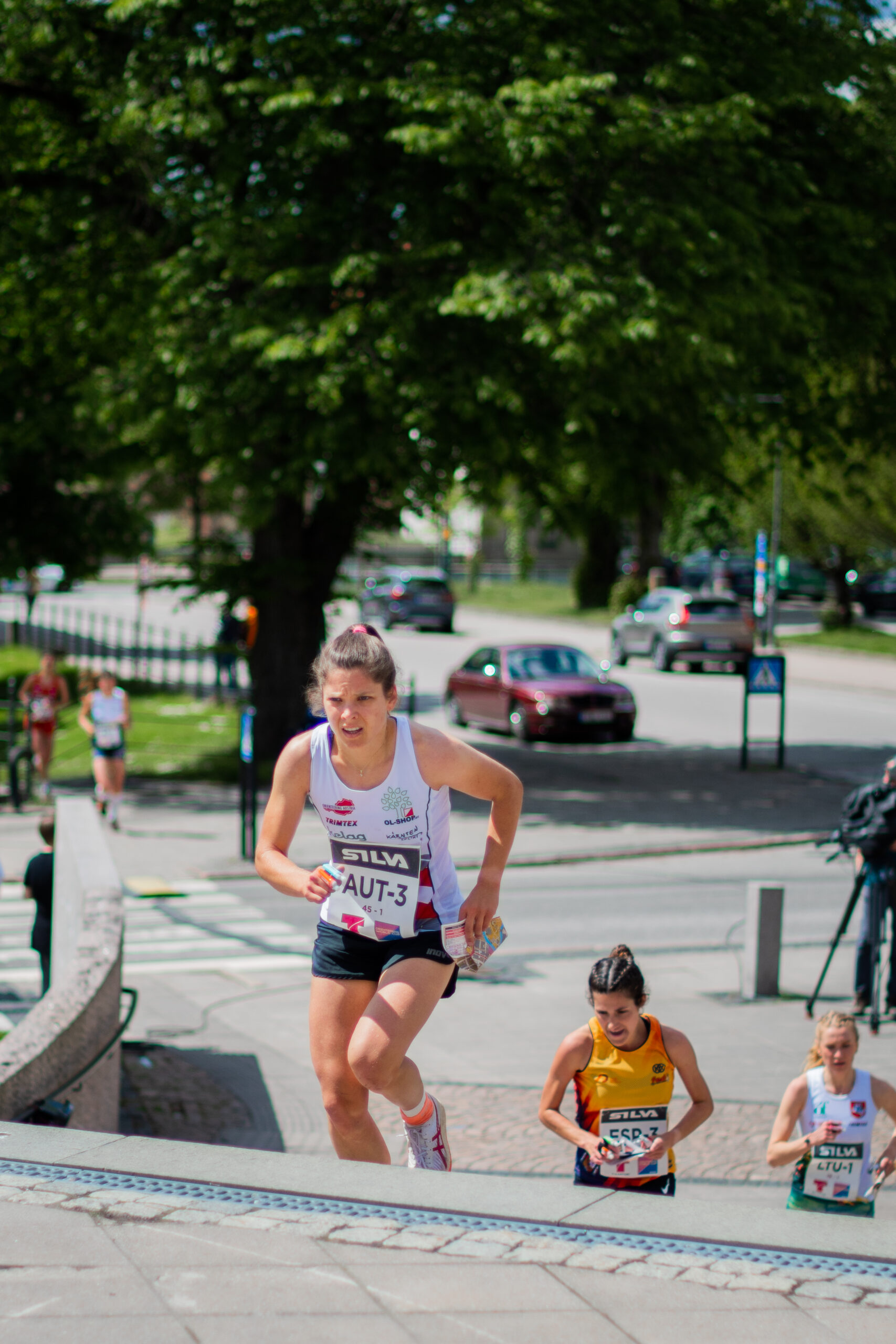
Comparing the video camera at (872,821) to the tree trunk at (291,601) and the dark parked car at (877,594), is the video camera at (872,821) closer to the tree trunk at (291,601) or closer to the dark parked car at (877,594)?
the tree trunk at (291,601)

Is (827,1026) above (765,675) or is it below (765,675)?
below

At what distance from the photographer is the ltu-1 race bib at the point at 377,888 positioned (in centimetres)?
444

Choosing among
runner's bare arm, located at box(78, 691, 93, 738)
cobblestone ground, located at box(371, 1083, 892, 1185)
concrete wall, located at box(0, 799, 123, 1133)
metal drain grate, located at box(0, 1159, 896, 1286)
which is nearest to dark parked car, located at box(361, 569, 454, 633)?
runner's bare arm, located at box(78, 691, 93, 738)

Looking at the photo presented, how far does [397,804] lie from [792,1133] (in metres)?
2.03

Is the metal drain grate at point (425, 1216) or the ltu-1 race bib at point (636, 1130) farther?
the ltu-1 race bib at point (636, 1130)

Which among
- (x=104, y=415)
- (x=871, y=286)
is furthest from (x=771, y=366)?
(x=104, y=415)

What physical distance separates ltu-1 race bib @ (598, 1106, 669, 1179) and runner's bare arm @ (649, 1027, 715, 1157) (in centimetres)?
3

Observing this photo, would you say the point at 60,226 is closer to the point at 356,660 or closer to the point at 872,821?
the point at 872,821

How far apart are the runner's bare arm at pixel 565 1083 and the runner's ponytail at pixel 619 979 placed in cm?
16

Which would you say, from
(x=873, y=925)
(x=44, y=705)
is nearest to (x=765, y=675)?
(x=44, y=705)

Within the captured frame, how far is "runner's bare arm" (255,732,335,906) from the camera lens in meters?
4.39

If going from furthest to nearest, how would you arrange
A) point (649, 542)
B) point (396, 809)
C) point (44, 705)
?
1. point (649, 542)
2. point (44, 705)
3. point (396, 809)

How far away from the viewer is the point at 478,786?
4480mm

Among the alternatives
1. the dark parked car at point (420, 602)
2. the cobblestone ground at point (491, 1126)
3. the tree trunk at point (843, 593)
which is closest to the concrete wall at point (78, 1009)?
the cobblestone ground at point (491, 1126)
